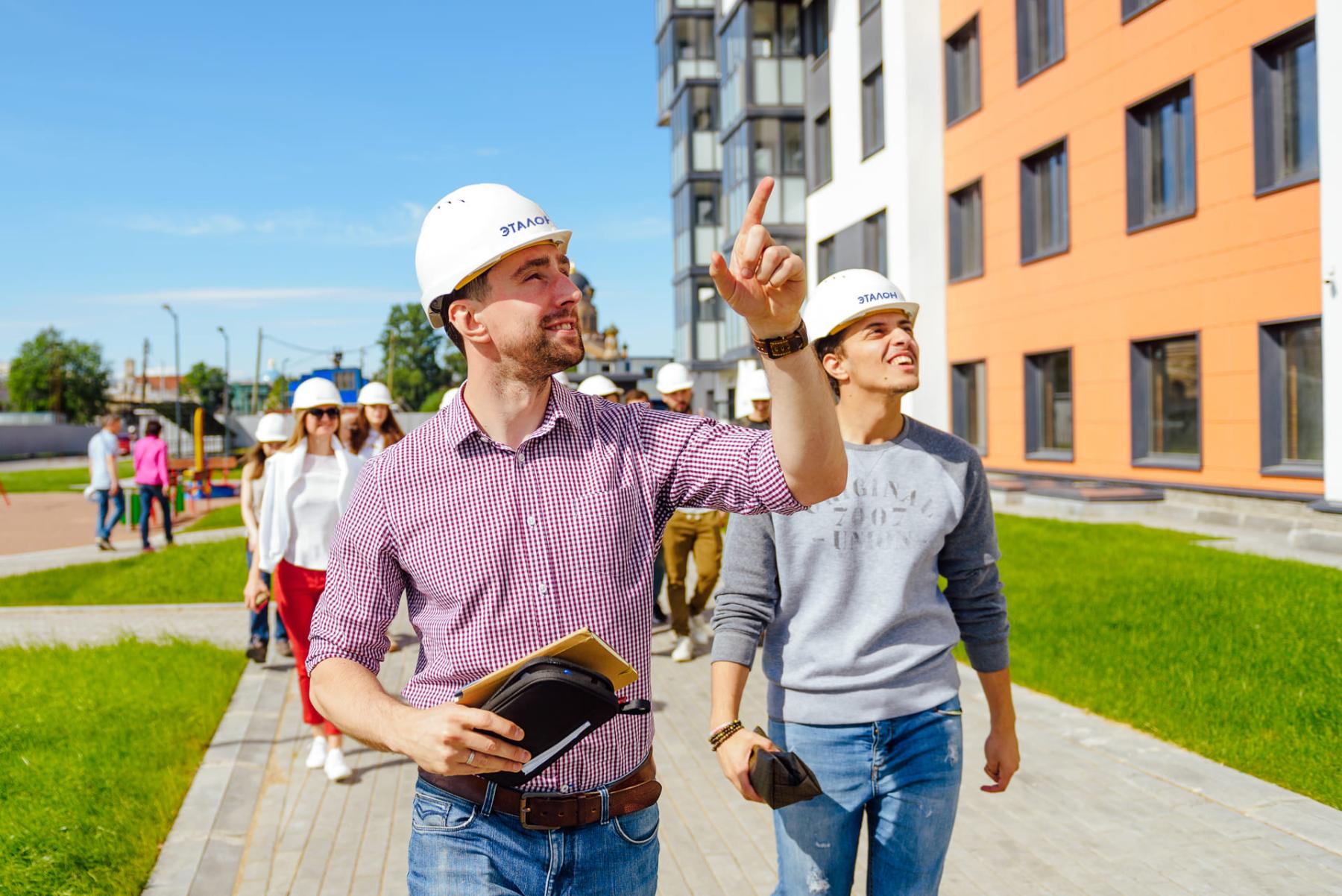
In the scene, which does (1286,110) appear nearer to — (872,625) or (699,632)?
(699,632)

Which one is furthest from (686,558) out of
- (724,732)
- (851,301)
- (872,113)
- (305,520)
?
(872,113)

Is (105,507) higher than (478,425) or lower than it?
lower

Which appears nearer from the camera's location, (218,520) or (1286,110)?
(1286,110)

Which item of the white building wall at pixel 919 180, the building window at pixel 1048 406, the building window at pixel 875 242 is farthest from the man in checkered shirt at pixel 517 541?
the building window at pixel 875 242

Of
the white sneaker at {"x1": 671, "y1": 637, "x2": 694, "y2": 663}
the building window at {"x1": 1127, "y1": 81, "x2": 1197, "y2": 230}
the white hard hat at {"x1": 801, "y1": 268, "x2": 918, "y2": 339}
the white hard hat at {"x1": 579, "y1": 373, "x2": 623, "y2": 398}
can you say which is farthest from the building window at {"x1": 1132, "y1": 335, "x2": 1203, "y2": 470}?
the white hard hat at {"x1": 801, "y1": 268, "x2": 918, "y2": 339}

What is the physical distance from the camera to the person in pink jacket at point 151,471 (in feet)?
59.5

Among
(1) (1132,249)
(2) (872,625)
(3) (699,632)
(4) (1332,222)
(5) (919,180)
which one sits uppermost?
(5) (919,180)

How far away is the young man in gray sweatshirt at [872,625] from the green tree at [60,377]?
4493 inches

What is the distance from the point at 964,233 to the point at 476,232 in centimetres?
2322

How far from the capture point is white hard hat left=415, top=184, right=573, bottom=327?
7.66 ft

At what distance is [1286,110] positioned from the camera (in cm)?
1504

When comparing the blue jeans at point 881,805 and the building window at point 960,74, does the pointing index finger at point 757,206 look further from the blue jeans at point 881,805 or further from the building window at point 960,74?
the building window at point 960,74

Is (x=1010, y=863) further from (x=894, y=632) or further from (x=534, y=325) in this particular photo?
(x=534, y=325)

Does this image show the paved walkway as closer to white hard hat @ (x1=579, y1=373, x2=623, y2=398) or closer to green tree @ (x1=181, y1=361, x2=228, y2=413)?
white hard hat @ (x1=579, y1=373, x2=623, y2=398)
